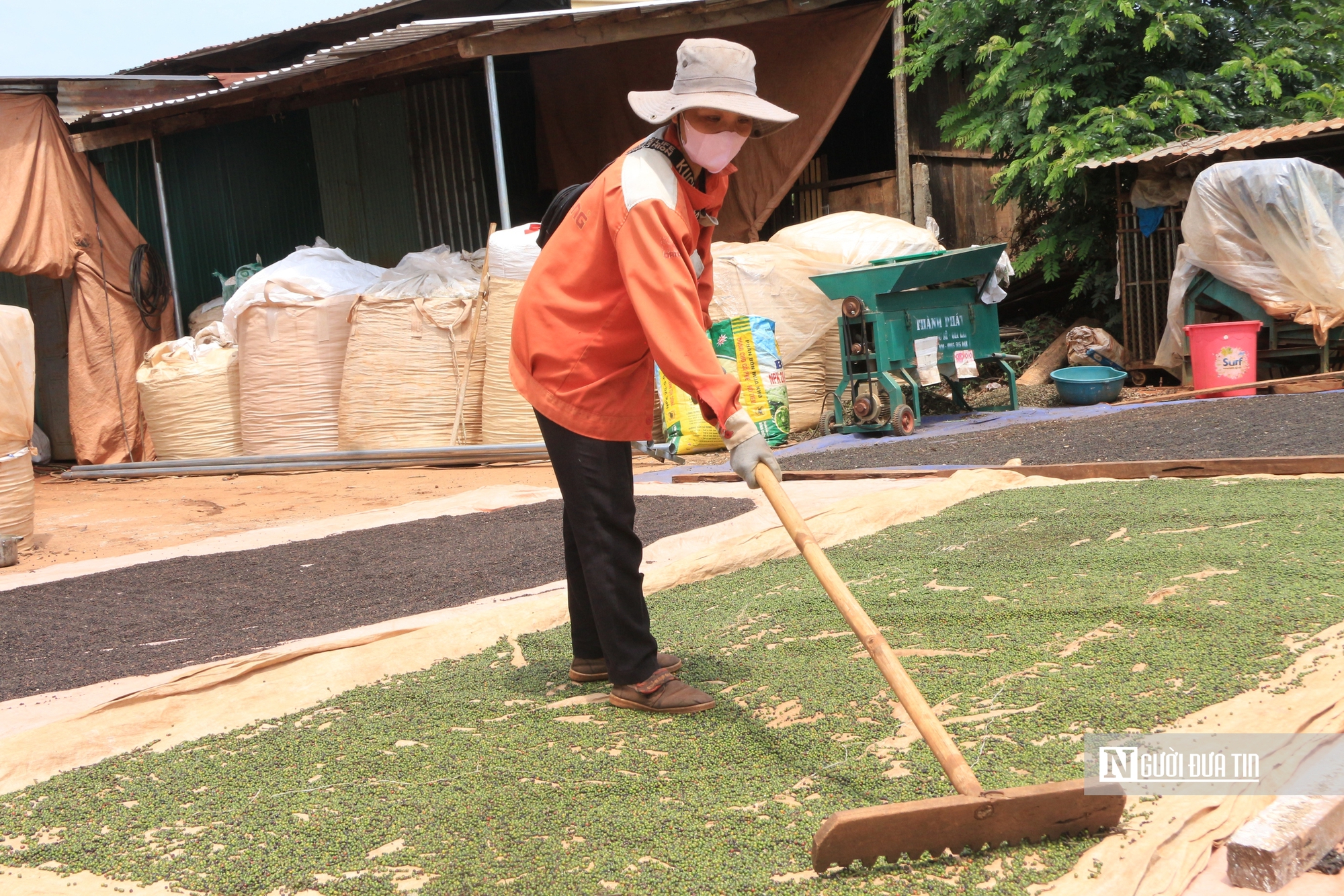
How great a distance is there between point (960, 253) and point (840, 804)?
541cm

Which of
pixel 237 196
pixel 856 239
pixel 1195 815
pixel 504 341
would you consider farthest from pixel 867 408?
pixel 237 196

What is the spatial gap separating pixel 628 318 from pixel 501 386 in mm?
4759

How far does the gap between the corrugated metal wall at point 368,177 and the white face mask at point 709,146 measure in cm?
796

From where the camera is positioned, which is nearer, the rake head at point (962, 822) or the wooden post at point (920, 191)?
the rake head at point (962, 822)

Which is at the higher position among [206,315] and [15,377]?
[206,315]

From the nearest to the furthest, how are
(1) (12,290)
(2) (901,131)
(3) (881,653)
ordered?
(3) (881,653), (2) (901,131), (1) (12,290)

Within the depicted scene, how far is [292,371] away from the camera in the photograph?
7281 mm

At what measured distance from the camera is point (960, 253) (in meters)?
6.54

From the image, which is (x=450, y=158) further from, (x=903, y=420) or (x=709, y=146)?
(x=709, y=146)

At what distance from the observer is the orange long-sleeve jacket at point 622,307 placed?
1966 mm

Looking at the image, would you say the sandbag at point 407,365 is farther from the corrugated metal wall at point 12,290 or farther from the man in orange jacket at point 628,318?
the man in orange jacket at point 628,318

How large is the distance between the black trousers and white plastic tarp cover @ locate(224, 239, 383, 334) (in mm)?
5527

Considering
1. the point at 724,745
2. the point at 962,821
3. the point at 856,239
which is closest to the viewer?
the point at 962,821

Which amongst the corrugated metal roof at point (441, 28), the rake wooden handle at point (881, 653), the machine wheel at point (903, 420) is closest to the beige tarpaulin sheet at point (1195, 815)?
the rake wooden handle at point (881, 653)
